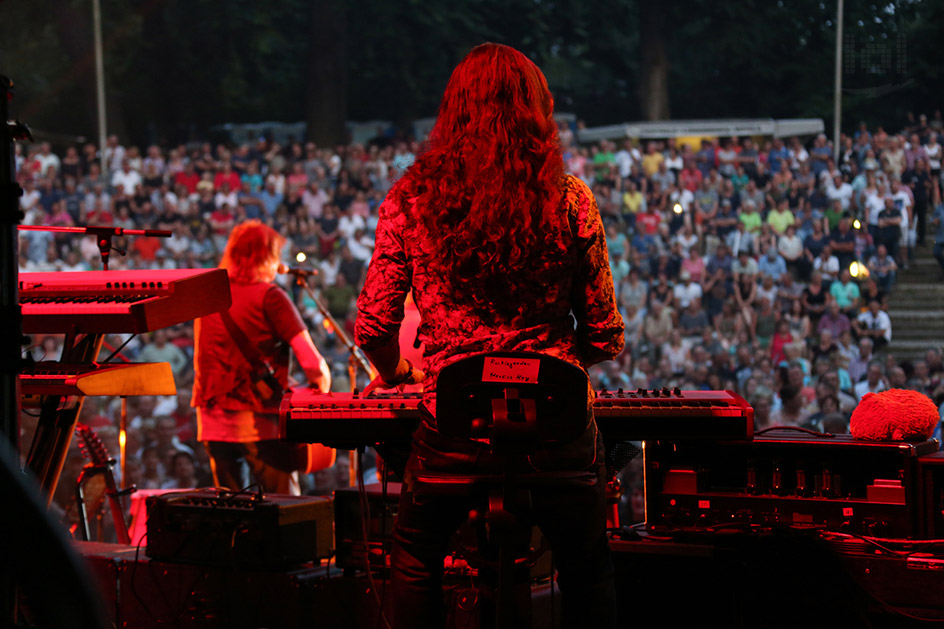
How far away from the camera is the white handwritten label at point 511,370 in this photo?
1.93m

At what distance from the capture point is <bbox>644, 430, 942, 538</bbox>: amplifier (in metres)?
2.93

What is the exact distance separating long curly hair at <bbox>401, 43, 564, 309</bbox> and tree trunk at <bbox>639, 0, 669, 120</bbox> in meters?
12.7

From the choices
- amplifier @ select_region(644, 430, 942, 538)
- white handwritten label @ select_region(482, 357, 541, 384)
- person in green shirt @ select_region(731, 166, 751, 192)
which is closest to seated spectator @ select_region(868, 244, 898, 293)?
person in green shirt @ select_region(731, 166, 751, 192)

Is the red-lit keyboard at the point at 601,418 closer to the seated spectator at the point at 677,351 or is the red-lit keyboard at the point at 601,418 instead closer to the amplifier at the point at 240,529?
the amplifier at the point at 240,529

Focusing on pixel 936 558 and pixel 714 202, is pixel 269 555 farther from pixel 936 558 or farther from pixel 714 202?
pixel 714 202

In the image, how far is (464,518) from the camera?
6.90 ft

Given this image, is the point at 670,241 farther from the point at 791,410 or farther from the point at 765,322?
the point at 791,410

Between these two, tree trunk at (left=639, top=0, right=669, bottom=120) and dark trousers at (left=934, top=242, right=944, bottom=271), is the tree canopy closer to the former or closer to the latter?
tree trunk at (left=639, top=0, right=669, bottom=120)

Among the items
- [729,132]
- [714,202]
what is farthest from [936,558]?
[729,132]

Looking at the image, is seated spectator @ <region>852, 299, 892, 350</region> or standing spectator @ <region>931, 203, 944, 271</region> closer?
seated spectator @ <region>852, 299, 892, 350</region>

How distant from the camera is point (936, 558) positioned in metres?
2.72

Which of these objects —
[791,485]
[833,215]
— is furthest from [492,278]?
[833,215]

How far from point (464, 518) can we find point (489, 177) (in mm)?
751

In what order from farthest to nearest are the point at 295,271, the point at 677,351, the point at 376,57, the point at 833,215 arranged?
1. the point at 376,57
2. the point at 833,215
3. the point at 677,351
4. the point at 295,271
